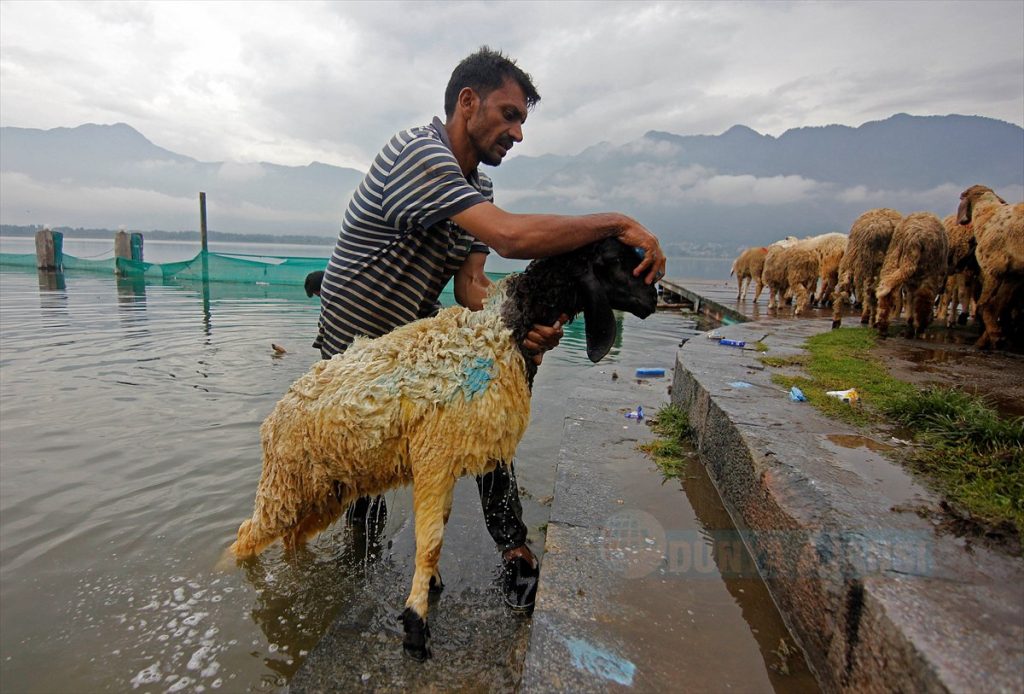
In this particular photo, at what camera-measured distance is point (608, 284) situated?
2398 millimetres

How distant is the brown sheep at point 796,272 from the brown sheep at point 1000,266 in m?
7.17

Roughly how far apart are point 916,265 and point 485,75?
8.56m

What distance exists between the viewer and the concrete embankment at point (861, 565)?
4.80 ft

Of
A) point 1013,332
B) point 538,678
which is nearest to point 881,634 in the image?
point 538,678

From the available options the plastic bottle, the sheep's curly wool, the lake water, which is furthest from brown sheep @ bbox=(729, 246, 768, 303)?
the sheep's curly wool

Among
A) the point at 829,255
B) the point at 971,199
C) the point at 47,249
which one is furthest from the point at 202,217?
the point at 971,199

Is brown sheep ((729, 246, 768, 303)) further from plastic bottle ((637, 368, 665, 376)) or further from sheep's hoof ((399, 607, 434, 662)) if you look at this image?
sheep's hoof ((399, 607, 434, 662))

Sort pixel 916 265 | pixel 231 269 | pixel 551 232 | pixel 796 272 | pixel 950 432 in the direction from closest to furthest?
pixel 551 232
pixel 950 432
pixel 916 265
pixel 796 272
pixel 231 269

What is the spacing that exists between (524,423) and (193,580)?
2484 millimetres

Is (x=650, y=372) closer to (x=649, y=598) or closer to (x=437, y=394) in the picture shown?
(x=649, y=598)

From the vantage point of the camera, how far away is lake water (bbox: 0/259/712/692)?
103 inches

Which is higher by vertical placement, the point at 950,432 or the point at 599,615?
the point at 950,432

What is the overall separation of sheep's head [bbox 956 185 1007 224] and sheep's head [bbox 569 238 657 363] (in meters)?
10.2

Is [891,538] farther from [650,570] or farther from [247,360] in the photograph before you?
[247,360]
